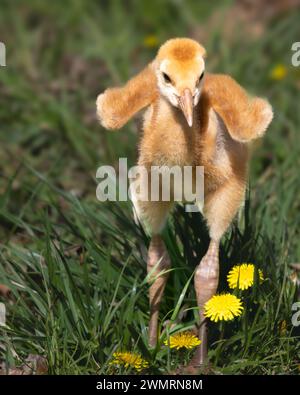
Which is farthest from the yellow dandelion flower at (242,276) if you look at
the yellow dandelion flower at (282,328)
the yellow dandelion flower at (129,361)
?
the yellow dandelion flower at (129,361)

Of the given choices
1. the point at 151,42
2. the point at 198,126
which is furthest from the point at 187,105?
the point at 151,42

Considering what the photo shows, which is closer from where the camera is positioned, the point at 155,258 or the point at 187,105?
the point at 187,105

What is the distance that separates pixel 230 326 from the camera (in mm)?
2840

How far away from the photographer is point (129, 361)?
8.84ft

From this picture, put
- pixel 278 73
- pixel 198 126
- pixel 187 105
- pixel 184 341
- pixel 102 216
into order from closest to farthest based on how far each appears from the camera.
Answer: pixel 187 105, pixel 198 126, pixel 184 341, pixel 102 216, pixel 278 73

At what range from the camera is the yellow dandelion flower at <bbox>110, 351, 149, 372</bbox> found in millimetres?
2693

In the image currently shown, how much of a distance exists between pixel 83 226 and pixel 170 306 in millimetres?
543

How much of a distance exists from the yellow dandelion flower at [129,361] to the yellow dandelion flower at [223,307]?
0.80ft

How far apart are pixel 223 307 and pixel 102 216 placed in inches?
32.5

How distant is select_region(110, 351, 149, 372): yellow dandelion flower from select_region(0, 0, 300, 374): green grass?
0.03 meters

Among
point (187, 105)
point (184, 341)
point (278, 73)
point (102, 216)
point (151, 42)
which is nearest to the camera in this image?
point (187, 105)

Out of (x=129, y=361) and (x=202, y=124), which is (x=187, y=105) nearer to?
(x=202, y=124)

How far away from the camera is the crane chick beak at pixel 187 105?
94.1 inches

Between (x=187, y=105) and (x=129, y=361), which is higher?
(x=187, y=105)
